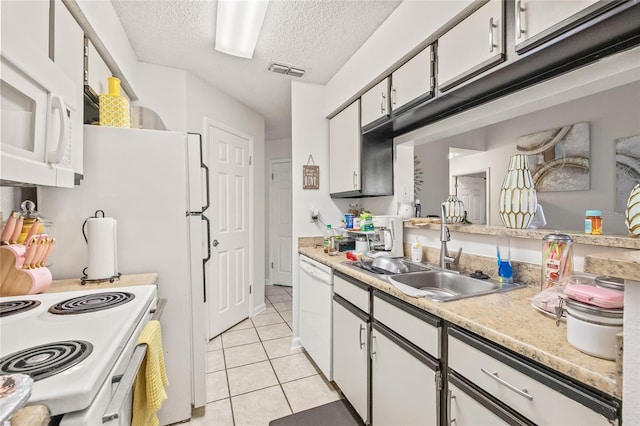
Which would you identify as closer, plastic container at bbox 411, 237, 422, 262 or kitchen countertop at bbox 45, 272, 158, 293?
kitchen countertop at bbox 45, 272, 158, 293

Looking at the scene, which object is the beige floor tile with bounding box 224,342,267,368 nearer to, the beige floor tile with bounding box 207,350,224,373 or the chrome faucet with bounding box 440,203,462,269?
the beige floor tile with bounding box 207,350,224,373

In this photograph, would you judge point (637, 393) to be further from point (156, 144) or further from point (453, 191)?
point (156, 144)

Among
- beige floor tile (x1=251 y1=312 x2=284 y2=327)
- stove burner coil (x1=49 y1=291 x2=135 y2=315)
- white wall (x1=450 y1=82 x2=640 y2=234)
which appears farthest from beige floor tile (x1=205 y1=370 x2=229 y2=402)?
white wall (x1=450 y1=82 x2=640 y2=234)

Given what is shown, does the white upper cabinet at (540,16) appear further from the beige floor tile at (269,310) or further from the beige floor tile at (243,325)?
the beige floor tile at (269,310)

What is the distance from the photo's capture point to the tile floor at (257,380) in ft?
5.77

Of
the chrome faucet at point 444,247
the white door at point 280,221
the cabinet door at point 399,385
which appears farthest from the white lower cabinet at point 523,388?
the white door at point 280,221

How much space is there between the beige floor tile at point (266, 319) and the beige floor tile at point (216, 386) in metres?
0.98

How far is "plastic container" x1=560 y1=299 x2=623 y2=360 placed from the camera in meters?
0.65

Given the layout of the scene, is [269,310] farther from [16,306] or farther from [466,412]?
[466,412]

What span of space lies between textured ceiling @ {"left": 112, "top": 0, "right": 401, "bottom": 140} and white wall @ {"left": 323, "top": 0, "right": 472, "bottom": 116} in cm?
8

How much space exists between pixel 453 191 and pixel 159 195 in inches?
71.8

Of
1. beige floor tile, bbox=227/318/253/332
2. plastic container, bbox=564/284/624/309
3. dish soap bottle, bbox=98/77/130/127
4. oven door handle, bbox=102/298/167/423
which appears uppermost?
dish soap bottle, bbox=98/77/130/127

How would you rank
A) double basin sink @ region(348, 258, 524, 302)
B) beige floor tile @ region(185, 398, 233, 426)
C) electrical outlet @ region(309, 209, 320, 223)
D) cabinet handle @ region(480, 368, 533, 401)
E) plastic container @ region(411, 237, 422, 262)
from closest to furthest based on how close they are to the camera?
cabinet handle @ region(480, 368, 533, 401) < double basin sink @ region(348, 258, 524, 302) < beige floor tile @ region(185, 398, 233, 426) < plastic container @ region(411, 237, 422, 262) < electrical outlet @ region(309, 209, 320, 223)

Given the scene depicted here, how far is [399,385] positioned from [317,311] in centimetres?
99
